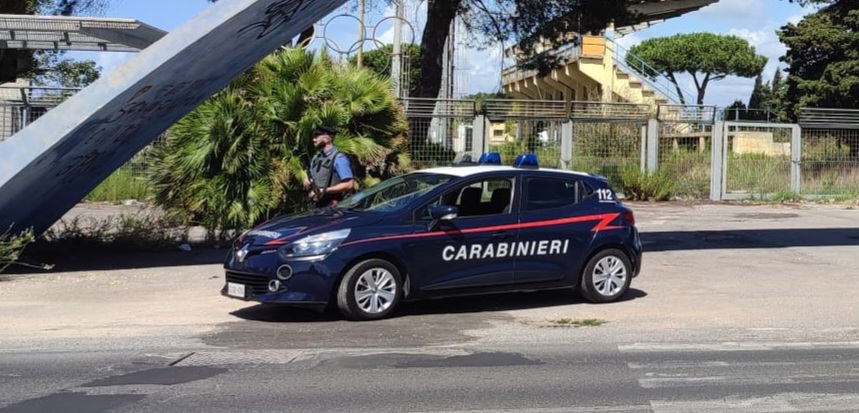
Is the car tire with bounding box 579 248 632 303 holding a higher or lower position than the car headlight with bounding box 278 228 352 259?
lower

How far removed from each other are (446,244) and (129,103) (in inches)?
165

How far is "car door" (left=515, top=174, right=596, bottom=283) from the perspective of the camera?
9.62m

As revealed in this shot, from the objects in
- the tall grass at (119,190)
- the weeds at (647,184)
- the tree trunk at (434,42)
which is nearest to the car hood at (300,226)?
the tall grass at (119,190)

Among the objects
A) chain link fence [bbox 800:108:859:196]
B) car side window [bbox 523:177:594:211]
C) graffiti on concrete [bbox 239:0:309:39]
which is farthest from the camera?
chain link fence [bbox 800:108:859:196]

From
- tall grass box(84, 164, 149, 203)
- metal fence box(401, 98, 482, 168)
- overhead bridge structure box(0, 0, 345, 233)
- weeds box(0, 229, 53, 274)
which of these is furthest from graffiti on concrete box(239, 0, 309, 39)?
tall grass box(84, 164, 149, 203)

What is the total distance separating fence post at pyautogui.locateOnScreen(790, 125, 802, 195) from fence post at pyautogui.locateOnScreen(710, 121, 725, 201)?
83.9 inches

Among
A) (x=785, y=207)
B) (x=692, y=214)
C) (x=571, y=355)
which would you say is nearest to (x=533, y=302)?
(x=571, y=355)

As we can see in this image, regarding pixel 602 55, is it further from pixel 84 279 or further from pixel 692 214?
pixel 84 279

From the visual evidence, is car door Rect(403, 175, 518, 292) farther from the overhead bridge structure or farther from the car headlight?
the overhead bridge structure

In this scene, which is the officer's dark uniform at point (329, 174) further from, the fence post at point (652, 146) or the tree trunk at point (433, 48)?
the fence post at point (652, 146)

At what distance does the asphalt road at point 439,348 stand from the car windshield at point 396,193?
3.81 feet

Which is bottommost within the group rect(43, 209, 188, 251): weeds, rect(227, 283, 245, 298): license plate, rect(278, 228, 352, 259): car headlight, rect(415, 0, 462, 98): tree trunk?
rect(227, 283, 245, 298): license plate

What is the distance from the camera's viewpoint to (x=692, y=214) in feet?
71.8

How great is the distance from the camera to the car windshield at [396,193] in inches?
368
